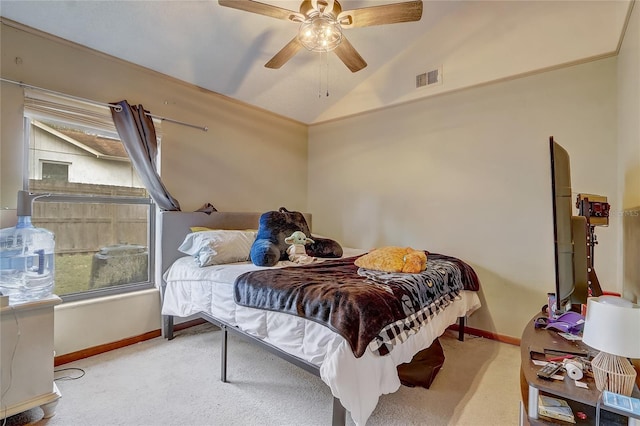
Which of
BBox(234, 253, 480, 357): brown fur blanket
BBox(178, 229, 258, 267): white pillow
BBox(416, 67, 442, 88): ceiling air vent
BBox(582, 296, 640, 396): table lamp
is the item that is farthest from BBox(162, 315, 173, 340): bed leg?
BBox(416, 67, 442, 88): ceiling air vent

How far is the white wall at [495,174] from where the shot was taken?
8.61ft

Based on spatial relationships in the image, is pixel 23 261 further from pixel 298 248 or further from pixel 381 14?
pixel 381 14

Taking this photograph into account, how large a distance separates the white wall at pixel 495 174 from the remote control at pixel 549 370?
1986 mm

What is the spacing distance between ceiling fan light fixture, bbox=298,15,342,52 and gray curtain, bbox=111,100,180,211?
165 centimetres

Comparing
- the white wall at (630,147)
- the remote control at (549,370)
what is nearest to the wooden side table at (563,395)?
the remote control at (549,370)

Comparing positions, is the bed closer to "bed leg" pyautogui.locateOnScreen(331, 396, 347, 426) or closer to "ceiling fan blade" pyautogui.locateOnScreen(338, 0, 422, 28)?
"bed leg" pyautogui.locateOnScreen(331, 396, 347, 426)

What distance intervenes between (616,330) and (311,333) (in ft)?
4.08

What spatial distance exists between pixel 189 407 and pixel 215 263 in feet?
3.43

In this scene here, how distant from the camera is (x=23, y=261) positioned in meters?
1.87

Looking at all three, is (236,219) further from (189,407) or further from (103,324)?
(189,407)

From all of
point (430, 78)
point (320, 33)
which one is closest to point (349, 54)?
point (320, 33)

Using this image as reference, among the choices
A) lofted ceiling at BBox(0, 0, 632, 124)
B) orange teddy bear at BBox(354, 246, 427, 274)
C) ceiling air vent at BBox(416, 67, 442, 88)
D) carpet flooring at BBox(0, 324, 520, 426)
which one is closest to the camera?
carpet flooring at BBox(0, 324, 520, 426)

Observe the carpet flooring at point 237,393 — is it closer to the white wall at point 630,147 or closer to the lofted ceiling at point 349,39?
the white wall at point 630,147

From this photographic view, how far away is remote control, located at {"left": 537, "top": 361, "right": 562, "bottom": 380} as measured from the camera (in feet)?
3.61
